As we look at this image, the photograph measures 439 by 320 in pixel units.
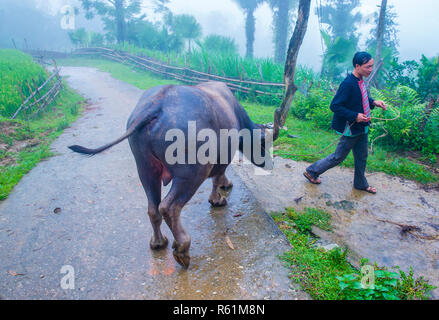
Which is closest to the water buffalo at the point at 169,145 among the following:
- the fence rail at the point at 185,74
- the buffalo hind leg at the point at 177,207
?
the buffalo hind leg at the point at 177,207

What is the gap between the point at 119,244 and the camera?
2.80m

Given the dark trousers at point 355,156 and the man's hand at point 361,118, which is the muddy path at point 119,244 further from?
the man's hand at point 361,118

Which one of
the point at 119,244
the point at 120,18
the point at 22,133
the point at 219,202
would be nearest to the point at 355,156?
the point at 219,202

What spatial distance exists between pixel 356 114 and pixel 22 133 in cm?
638

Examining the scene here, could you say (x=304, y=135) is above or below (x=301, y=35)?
below

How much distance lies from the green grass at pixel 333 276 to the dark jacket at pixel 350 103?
52.8 inches

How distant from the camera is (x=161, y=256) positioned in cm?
263

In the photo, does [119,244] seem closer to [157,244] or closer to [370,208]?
[157,244]

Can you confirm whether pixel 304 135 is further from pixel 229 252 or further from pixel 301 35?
pixel 229 252

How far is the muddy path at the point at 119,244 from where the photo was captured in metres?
2.27

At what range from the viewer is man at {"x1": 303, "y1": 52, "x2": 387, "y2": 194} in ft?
10.8

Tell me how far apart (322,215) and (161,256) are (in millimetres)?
1902

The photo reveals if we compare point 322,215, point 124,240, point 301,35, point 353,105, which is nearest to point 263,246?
point 322,215

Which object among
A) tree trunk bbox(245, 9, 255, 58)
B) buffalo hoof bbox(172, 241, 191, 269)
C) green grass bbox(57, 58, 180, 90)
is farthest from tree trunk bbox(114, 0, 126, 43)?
buffalo hoof bbox(172, 241, 191, 269)
